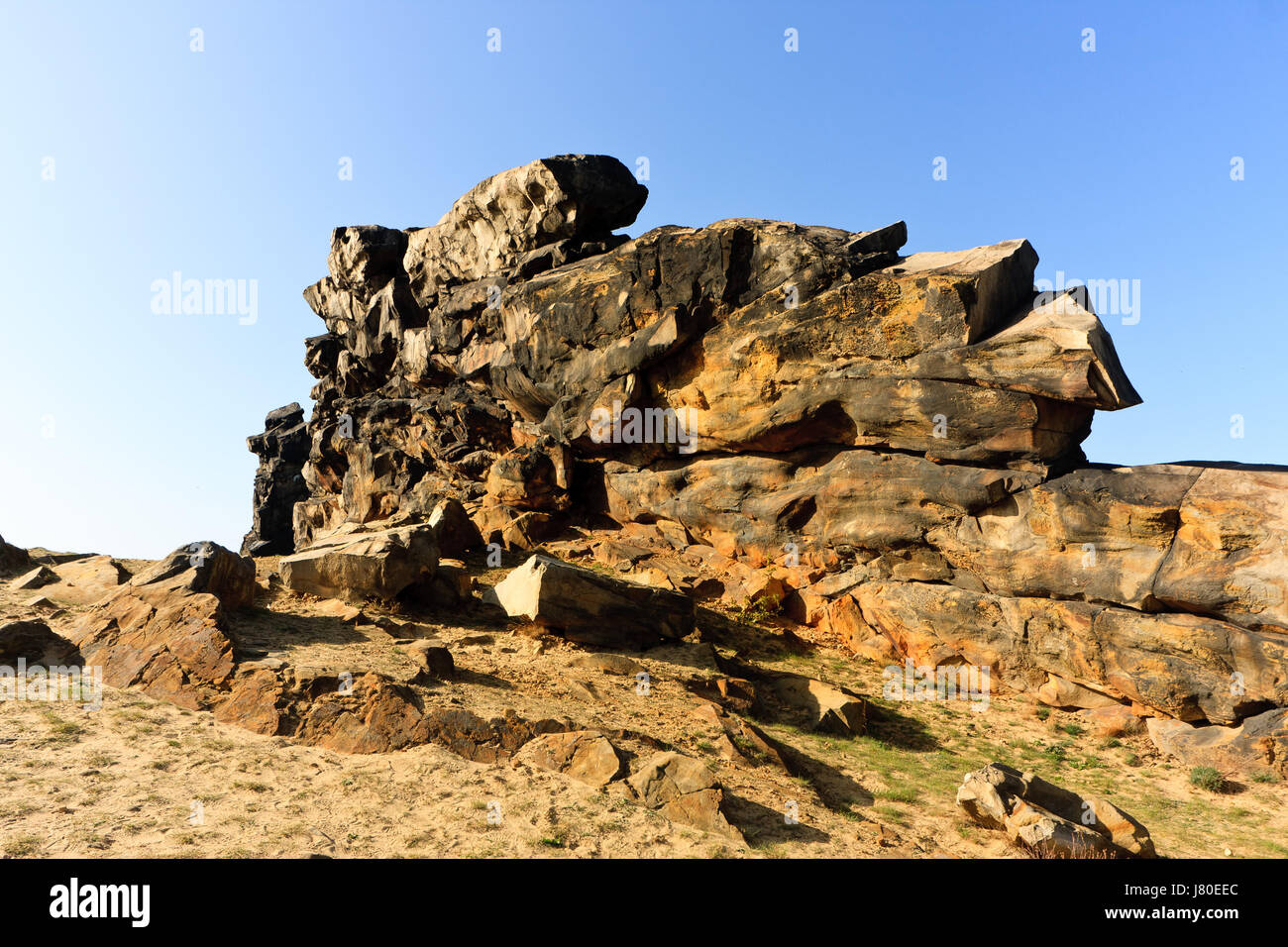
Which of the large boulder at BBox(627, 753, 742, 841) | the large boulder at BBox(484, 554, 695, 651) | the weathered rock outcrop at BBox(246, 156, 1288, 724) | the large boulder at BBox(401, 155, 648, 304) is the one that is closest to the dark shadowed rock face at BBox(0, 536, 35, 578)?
the weathered rock outcrop at BBox(246, 156, 1288, 724)

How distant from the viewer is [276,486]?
60.9m

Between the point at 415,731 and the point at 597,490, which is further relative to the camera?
the point at 597,490

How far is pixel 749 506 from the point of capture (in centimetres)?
2939

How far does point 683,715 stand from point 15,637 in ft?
52.1

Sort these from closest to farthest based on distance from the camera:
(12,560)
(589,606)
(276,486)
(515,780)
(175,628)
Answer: (515,780), (175,628), (589,606), (12,560), (276,486)

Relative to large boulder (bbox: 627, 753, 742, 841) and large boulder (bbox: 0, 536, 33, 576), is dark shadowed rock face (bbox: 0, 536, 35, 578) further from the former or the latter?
large boulder (bbox: 627, 753, 742, 841)

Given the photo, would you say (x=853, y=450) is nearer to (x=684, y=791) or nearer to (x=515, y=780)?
(x=684, y=791)

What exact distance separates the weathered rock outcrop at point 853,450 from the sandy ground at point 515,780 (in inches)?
129

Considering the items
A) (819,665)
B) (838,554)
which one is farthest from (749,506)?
(819,665)

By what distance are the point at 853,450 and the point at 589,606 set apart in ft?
39.4

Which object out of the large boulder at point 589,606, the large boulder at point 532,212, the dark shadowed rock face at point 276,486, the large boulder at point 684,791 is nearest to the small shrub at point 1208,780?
the large boulder at point 684,791

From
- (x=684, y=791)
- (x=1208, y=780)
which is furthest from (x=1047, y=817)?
(x=1208, y=780)

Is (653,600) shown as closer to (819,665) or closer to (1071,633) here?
(819,665)
